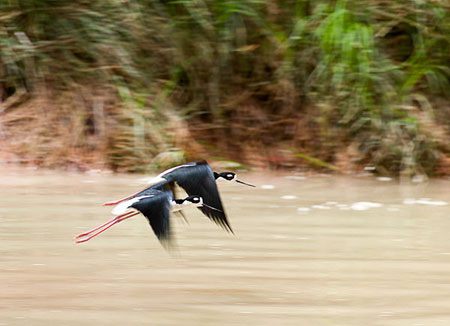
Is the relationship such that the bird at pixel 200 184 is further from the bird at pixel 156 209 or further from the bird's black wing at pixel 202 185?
the bird at pixel 156 209

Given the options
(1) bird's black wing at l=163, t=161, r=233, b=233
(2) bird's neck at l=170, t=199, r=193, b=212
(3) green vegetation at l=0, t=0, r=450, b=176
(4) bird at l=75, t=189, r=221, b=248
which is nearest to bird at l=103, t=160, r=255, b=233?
(1) bird's black wing at l=163, t=161, r=233, b=233

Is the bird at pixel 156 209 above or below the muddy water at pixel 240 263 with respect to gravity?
above

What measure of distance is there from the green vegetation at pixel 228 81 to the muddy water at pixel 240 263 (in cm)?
110

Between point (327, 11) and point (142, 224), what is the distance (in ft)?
8.71

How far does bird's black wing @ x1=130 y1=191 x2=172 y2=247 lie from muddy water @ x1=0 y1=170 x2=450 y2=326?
24 centimetres

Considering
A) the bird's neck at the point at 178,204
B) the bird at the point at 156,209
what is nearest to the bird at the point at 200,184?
the bird's neck at the point at 178,204

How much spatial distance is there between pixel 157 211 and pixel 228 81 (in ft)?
13.0

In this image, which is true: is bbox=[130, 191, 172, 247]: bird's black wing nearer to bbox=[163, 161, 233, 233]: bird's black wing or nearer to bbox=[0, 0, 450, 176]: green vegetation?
bbox=[163, 161, 233, 233]: bird's black wing

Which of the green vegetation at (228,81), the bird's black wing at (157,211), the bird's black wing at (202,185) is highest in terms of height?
the bird's black wing at (157,211)

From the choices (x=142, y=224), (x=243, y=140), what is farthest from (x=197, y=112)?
(x=142, y=224)

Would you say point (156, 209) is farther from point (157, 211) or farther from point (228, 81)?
point (228, 81)

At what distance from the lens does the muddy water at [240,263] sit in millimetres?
2562

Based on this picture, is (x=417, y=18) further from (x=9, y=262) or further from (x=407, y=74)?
(x=9, y=262)

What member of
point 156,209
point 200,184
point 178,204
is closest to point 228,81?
point 200,184
